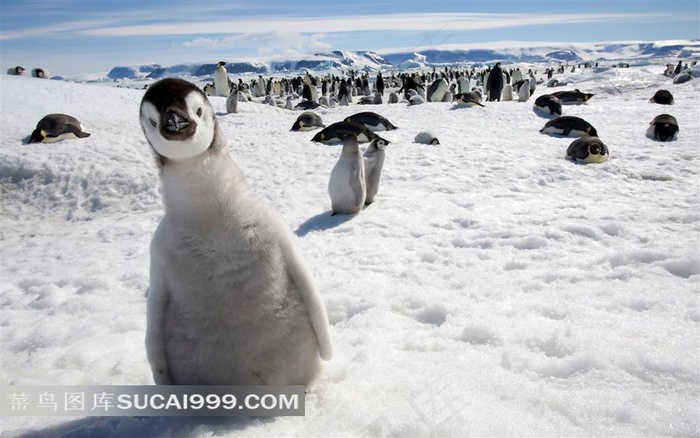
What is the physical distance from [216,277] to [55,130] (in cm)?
842

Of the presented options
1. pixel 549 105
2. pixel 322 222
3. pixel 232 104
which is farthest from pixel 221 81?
pixel 322 222

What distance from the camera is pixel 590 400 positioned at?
79.7 inches

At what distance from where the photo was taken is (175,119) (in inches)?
65.9

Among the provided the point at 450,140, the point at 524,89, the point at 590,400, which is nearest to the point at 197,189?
the point at 590,400

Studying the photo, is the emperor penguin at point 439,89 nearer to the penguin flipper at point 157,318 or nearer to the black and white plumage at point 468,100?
the black and white plumage at point 468,100

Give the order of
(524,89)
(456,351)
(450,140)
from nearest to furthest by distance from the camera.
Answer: (456,351)
(450,140)
(524,89)

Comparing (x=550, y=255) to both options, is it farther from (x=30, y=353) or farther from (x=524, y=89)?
(x=524, y=89)

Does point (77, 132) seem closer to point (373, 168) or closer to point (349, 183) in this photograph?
point (373, 168)

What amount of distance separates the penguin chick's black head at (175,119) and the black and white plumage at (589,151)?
770 cm

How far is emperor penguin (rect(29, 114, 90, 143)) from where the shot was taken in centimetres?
844

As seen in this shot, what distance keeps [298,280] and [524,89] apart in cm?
1918

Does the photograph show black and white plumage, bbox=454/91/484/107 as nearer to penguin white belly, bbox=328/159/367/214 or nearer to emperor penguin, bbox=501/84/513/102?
emperor penguin, bbox=501/84/513/102

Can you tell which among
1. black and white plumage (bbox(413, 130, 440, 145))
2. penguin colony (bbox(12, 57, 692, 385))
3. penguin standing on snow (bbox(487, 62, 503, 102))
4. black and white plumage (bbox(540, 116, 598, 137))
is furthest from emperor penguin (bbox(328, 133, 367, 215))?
penguin standing on snow (bbox(487, 62, 503, 102))


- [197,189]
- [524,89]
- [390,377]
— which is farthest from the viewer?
[524,89]
